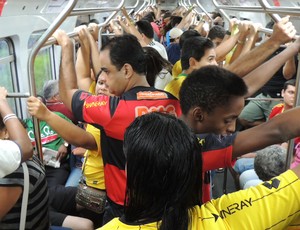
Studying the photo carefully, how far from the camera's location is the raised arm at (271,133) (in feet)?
4.48

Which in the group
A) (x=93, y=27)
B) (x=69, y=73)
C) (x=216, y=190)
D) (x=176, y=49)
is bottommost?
(x=216, y=190)

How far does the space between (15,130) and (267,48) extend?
4.61 feet

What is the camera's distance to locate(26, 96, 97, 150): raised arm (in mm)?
1789

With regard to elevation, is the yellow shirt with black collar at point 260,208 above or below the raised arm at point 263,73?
below

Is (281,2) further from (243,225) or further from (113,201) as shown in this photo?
(243,225)

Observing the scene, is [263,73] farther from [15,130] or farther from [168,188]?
[15,130]

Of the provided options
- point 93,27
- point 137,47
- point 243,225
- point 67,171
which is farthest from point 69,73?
point 67,171

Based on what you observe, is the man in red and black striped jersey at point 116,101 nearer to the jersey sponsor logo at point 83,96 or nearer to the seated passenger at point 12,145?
the jersey sponsor logo at point 83,96

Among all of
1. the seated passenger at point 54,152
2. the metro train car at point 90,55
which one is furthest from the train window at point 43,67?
the seated passenger at point 54,152

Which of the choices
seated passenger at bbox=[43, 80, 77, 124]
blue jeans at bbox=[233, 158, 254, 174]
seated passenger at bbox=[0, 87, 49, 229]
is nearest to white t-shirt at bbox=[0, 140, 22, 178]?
seated passenger at bbox=[0, 87, 49, 229]

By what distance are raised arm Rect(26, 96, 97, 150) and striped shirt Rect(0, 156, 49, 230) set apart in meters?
0.23

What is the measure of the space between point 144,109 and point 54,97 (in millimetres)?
3112

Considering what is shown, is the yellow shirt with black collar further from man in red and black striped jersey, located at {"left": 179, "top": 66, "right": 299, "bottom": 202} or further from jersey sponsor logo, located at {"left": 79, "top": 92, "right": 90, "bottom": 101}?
jersey sponsor logo, located at {"left": 79, "top": 92, "right": 90, "bottom": 101}

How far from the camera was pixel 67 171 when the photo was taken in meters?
4.03
